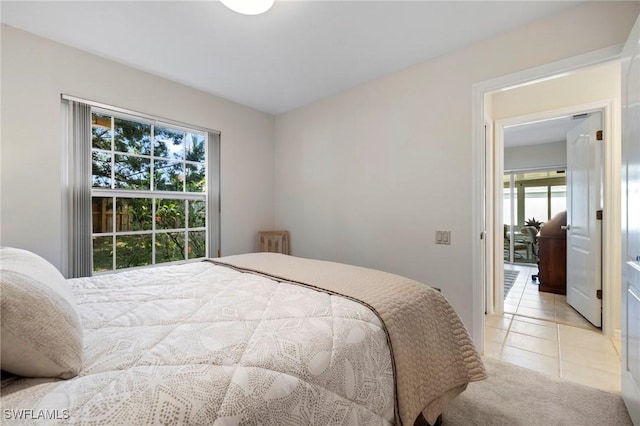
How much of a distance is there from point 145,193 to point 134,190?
9 centimetres

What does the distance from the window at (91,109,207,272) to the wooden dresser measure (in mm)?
4677

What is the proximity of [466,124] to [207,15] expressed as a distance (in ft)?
6.87

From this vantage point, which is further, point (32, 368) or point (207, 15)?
point (207, 15)

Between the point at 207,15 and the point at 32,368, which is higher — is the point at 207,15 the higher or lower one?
the higher one

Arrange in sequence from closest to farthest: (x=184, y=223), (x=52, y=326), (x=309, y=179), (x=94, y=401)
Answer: (x=94, y=401), (x=52, y=326), (x=184, y=223), (x=309, y=179)

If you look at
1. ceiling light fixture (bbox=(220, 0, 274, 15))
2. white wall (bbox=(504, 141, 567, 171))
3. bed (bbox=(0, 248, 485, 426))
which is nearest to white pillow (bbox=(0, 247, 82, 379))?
bed (bbox=(0, 248, 485, 426))

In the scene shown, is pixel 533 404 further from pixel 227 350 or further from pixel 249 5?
pixel 249 5

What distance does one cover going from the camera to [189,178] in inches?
121

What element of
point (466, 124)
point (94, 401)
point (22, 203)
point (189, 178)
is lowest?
point (94, 401)

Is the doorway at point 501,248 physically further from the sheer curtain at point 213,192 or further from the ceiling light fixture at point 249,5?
the sheer curtain at point 213,192

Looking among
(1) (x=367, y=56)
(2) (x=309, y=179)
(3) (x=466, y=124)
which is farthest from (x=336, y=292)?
(2) (x=309, y=179)

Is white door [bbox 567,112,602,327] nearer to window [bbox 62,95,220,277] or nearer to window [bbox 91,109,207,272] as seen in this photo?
window [bbox 62,95,220,277]

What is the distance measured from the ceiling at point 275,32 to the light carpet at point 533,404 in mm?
2511

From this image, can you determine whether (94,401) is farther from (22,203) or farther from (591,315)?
(591,315)
